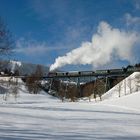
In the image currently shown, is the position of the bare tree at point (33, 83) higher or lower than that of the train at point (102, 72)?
lower

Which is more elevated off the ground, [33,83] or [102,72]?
[102,72]

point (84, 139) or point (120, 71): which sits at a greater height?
point (120, 71)

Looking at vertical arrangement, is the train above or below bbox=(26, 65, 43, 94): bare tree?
above

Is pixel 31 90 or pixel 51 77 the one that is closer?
pixel 31 90

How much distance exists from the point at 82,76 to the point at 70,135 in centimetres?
12168

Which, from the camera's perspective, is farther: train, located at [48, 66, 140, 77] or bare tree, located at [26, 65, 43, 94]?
train, located at [48, 66, 140, 77]

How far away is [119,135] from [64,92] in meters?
94.6

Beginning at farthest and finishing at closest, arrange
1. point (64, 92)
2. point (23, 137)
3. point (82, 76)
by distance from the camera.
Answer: point (82, 76)
point (64, 92)
point (23, 137)

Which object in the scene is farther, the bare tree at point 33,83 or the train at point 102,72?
the train at point 102,72

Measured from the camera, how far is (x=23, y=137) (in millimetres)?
13711

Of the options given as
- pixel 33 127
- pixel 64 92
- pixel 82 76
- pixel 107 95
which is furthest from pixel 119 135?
pixel 82 76

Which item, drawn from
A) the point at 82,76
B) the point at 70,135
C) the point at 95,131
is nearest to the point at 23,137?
the point at 70,135

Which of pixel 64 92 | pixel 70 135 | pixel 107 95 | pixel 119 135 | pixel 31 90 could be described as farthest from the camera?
pixel 31 90

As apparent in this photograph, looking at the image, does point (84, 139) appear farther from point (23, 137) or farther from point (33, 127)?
point (33, 127)
